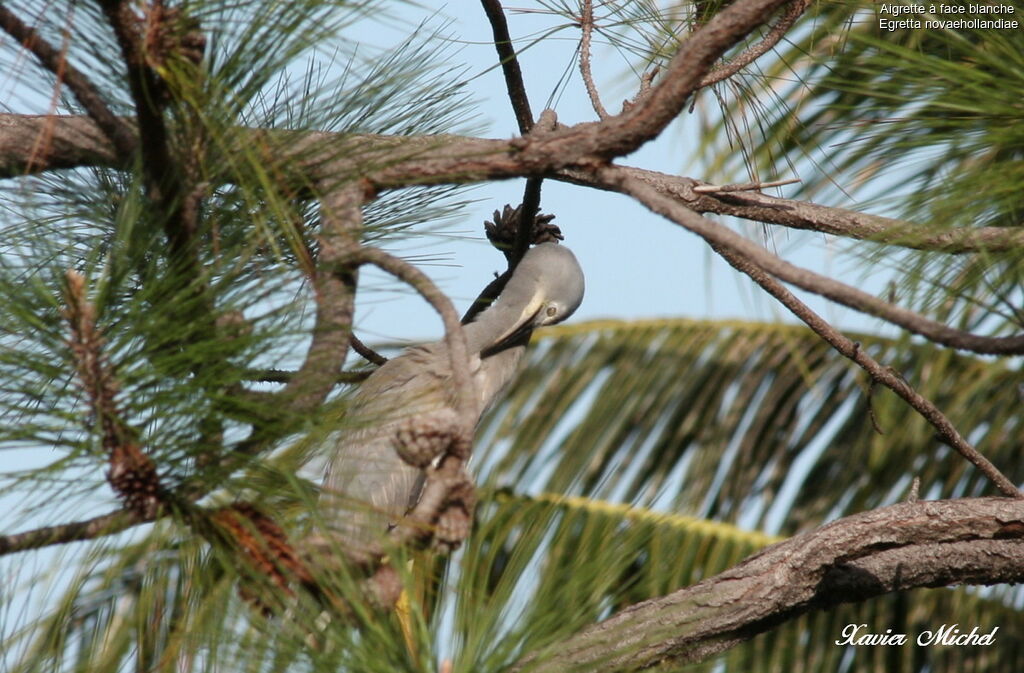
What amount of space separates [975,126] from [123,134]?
99 centimetres

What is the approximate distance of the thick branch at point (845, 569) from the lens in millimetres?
1695

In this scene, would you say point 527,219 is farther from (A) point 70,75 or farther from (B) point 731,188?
(A) point 70,75

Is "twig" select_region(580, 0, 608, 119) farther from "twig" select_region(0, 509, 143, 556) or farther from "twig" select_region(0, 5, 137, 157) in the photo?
"twig" select_region(0, 509, 143, 556)

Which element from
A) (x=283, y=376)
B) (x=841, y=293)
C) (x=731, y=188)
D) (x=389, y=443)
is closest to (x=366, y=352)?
(x=389, y=443)

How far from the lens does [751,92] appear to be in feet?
6.53

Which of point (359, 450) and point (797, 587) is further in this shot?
point (359, 450)

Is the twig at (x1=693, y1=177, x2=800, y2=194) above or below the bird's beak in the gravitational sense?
above

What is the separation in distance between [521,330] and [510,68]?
0.57m

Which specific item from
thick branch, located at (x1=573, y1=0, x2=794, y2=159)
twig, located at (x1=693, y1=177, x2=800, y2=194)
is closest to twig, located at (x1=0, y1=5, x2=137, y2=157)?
thick branch, located at (x1=573, y1=0, x2=794, y2=159)

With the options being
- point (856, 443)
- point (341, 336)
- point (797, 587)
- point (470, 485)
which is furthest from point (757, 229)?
point (856, 443)

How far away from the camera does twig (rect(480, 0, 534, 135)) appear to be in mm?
1847

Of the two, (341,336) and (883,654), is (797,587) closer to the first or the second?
(341,336)

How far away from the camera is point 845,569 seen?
186 centimetres

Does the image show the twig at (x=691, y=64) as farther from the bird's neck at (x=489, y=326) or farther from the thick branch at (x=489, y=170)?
the bird's neck at (x=489, y=326)
